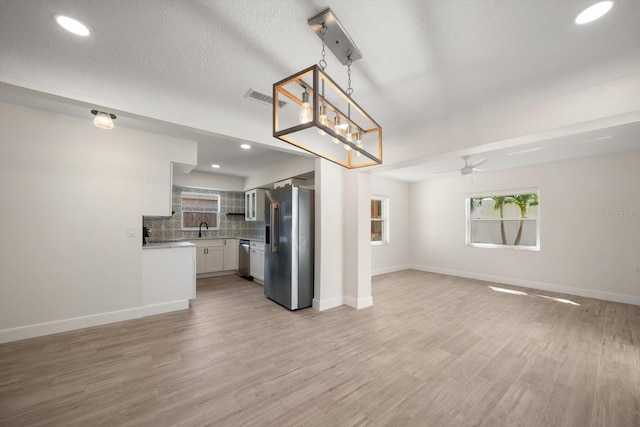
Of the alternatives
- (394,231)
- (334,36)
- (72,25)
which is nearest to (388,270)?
(394,231)

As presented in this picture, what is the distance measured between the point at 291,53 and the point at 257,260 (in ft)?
14.6

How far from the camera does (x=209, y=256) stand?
6.02 meters

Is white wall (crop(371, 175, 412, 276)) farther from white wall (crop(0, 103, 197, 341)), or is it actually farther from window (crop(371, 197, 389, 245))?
white wall (crop(0, 103, 197, 341))

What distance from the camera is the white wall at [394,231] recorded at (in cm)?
646

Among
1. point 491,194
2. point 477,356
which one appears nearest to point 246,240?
point 477,356

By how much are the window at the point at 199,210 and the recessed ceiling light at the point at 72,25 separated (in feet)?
16.5

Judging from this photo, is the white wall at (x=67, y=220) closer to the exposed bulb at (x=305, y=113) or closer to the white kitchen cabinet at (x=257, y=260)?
the white kitchen cabinet at (x=257, y=260)

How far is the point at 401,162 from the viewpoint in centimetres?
351

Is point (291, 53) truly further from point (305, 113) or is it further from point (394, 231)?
point (394, 231)

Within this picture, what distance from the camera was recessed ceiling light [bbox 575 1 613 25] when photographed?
4.46 feet

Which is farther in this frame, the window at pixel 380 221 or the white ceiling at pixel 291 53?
the window at pixel 380 221

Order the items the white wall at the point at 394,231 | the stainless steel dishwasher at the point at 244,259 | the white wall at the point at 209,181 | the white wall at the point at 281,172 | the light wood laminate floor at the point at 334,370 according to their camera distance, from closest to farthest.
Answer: the light wood laminate floor at the point at 334,370 → the white wall at the point at 281,172 → the stainless steel dishwasher at the point at 244,259 → the white wall at the point at 209,181 → the white wall at the point at 394,231

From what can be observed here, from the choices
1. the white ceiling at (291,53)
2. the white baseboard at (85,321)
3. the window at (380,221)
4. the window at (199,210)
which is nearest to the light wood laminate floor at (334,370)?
the white baseboard at (85,321)

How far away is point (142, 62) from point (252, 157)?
296cm
